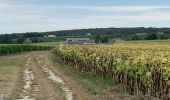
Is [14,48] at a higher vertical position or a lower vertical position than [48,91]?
lower

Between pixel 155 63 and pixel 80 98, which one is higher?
pixel 155 63

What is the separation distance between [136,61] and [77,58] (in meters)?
22.5

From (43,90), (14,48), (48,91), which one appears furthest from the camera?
(14,48)

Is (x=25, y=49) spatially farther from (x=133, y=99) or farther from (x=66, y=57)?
(x=133, y=99)

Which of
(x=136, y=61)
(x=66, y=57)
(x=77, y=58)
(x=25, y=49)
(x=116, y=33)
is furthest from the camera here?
(x=116, y=33)

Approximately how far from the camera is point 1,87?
1133 inches

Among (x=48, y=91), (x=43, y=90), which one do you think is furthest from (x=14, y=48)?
(x=48, y=91)

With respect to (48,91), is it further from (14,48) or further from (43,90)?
(14,48)

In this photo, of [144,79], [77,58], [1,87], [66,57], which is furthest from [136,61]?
[66,57]

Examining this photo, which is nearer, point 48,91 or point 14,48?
point 48,91

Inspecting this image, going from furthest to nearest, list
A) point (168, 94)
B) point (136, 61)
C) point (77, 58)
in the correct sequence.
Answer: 1. point (77, 58)
2. point (136, 61)
3. point (168, 94)

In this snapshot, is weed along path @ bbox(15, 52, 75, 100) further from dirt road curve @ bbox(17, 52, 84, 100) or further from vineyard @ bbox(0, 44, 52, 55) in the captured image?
vineyard @ bbox(0, 44, 52, 55)

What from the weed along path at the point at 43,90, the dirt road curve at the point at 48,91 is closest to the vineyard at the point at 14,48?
the weed along path at the point at 43,90

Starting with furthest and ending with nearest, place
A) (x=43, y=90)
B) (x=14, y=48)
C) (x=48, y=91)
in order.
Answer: (x=14, y=48) < (x=43, y=90) < (x=48, y=91)
